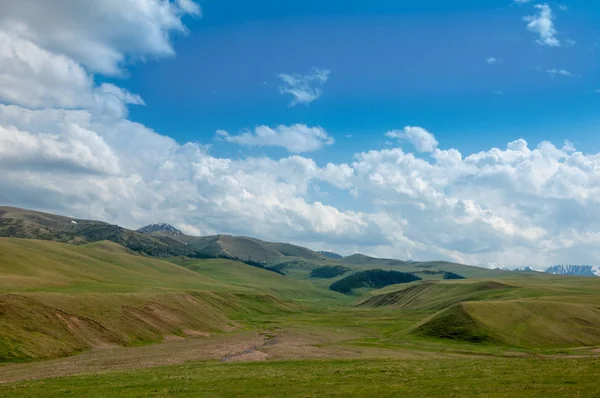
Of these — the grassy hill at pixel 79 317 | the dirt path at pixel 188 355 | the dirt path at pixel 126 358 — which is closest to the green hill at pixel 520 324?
the dirt path at pixel 188 355

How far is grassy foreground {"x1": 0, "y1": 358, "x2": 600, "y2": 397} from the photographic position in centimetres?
3256

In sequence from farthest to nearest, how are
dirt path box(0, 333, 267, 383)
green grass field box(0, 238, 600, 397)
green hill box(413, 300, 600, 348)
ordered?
1. green hill box(413, 300, 600, 348)
2. dirt path box(0, 333, 267, 383)
3. green grass field box(0, 238, 600, 397)

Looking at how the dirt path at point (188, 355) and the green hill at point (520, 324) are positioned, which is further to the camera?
the green hill at point (520, 324)

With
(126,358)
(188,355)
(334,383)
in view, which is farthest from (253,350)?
(334,383)

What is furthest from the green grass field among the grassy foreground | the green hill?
the green hill

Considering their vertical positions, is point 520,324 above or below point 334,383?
above

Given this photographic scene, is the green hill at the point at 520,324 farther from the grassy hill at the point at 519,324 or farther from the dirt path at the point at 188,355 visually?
the dirt path at the point at 188,355

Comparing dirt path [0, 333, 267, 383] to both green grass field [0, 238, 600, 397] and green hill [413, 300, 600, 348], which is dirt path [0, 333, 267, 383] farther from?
green hill [413, 300, 600, 348]

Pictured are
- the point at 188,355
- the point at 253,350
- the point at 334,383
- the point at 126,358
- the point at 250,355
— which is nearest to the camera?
the point at 334,383

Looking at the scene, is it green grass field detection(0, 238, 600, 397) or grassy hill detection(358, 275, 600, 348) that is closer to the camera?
green grass field detection(0, 238, 600, 397)

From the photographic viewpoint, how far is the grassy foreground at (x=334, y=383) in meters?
32.6

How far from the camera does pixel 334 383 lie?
3819 cm

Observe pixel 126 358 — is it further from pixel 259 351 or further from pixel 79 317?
pixel 79 317

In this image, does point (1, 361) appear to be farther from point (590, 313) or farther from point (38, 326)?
point (590, 313)
